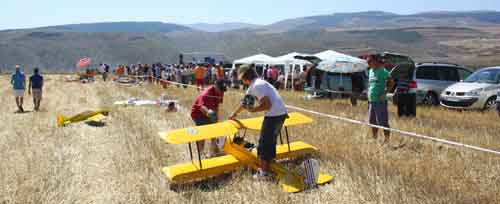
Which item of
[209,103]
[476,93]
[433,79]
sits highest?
[209,103]

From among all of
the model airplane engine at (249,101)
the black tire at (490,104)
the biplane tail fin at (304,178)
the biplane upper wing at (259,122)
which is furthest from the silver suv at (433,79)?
the model airplane engine at (249,101)

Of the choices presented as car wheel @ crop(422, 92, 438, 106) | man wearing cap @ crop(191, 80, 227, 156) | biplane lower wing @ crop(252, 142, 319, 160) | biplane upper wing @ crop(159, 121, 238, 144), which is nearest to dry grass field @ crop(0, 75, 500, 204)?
biplane lower wing @ crop(252, 142, 319, 160)

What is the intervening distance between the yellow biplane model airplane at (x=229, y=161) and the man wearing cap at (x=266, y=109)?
6.5 inches

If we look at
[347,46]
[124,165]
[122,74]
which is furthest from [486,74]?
[347,46]

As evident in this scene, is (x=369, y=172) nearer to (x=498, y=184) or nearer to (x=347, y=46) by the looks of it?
(x=498, y=184)

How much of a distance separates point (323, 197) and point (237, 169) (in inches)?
59.1

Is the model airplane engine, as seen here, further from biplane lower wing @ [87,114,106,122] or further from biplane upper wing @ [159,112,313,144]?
biplane lower wing @ [87,114,106,122]

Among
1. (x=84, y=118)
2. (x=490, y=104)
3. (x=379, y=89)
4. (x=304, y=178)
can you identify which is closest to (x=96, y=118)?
(x=84, y=118)

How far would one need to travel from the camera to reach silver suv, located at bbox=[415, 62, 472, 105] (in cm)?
1505

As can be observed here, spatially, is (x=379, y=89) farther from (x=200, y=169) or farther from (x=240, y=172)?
(x=200, y=169)

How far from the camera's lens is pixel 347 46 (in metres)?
87.6

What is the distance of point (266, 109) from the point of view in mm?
5988

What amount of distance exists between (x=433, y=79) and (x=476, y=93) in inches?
85.2

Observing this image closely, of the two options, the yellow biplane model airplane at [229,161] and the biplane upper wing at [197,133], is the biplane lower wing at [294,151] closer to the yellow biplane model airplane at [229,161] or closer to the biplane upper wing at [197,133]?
the yellow biplane model airplane at [229,161]
